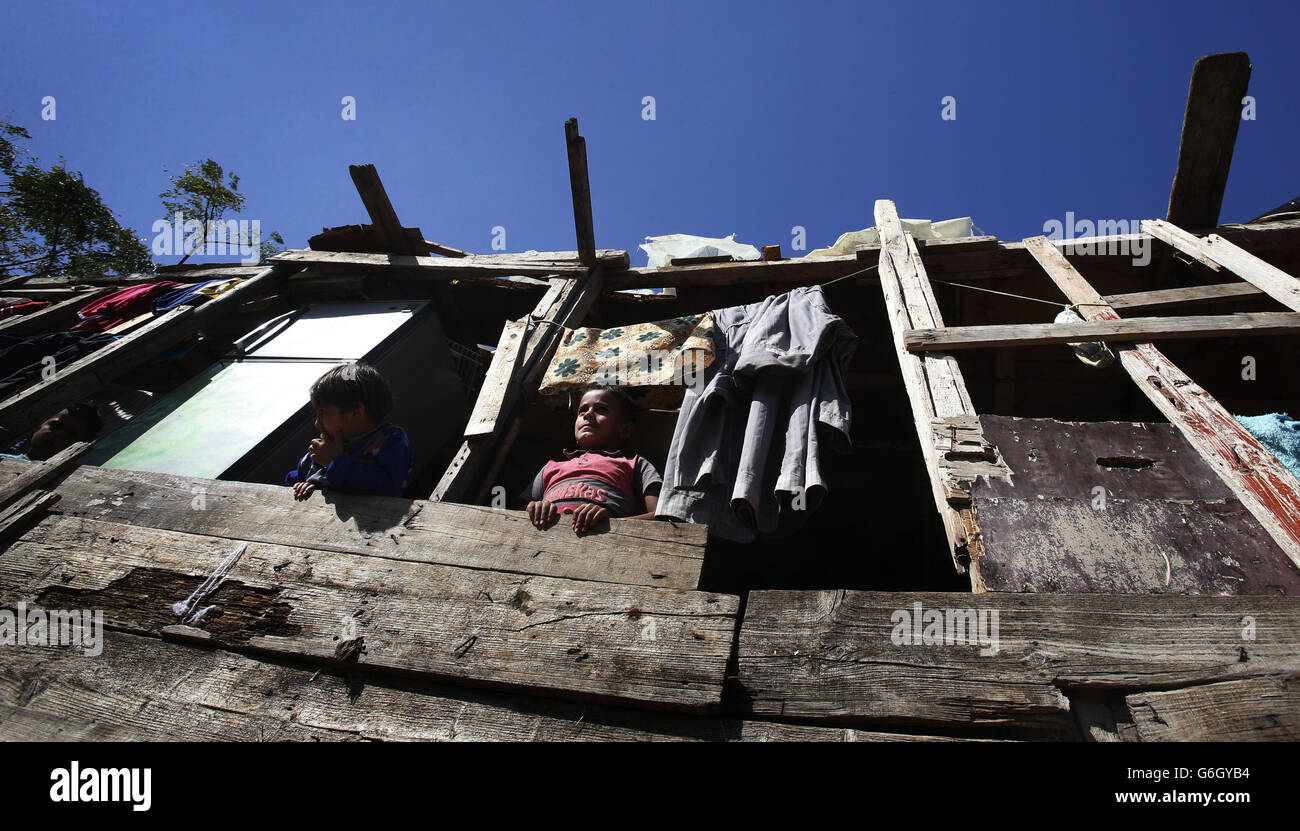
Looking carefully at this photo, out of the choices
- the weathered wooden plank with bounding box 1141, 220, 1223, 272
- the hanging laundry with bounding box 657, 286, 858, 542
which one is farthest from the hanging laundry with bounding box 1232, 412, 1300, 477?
the hanging laundry with bounding box 657, 286, 858, 542

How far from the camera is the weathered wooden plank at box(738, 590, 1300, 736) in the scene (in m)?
1.44

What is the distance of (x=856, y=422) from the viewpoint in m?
5.41

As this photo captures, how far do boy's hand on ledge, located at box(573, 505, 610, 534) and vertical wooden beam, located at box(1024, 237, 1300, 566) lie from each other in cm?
230

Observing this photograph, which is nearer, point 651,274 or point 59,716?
point 59,716

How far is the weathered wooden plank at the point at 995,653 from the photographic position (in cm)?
144

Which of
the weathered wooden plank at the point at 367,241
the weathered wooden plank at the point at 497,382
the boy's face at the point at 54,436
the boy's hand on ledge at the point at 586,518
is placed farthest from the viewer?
the weathered wooden plank at the point at 367,241

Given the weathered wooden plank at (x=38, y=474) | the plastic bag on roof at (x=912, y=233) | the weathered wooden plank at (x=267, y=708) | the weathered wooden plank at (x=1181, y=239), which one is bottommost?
the weathered wooden plank at (x=267, y=708)

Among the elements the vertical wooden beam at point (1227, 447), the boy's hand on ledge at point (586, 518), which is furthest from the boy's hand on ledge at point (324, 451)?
the vertical wooden beam at point (1227, 447)

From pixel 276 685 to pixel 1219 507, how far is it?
10.8ft

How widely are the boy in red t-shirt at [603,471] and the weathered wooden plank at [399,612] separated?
81 centimetres

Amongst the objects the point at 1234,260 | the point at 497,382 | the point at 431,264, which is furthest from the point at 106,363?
the point at 1234,260

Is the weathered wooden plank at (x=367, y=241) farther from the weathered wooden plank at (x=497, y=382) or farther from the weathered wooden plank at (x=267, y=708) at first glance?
the weathered wooden plank at (x=267, y=708)
